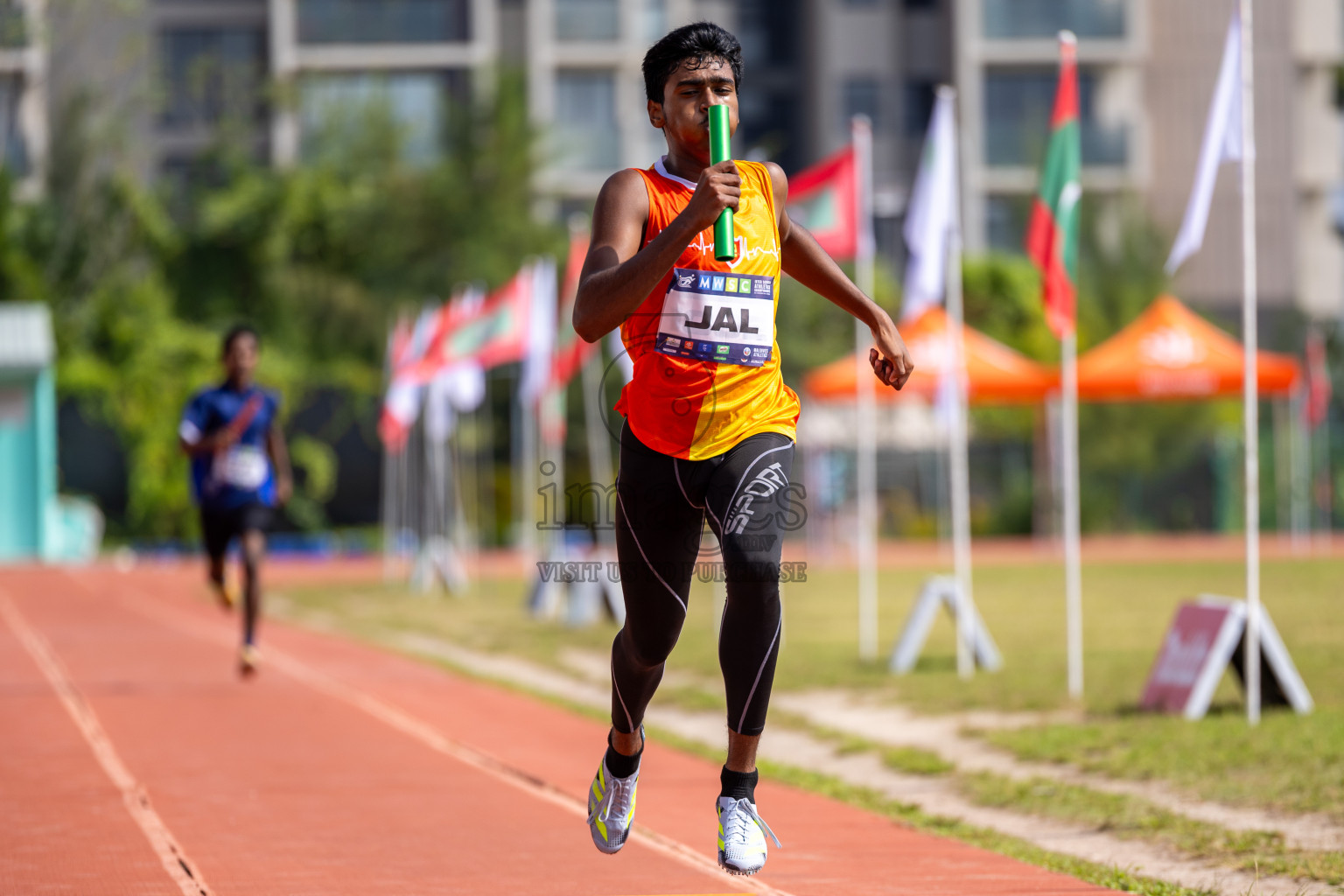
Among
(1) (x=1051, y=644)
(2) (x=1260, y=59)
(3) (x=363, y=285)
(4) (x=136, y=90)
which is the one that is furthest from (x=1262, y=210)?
(1) (x=1051, y=644)

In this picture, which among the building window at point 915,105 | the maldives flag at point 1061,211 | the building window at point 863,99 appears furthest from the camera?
the building window at point 915,105

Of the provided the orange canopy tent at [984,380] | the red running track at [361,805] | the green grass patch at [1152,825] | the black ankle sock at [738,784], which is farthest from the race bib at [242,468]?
the orange canopy tent at [984,380]

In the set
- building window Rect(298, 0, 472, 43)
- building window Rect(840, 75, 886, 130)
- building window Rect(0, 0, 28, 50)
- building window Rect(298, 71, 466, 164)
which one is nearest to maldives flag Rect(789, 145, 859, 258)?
building window Rect(0, 0, 28, 50)

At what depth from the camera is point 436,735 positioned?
9.05 meters

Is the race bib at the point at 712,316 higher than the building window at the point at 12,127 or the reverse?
the reverse

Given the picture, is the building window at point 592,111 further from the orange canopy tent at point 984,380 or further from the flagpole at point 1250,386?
the flagpole at point 1250,386

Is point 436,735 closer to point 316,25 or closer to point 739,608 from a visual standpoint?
point 739,608

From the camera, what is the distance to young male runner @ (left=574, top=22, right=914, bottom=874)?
457 cm

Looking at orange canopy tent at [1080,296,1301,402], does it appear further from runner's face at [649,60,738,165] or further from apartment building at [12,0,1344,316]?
runner's face at [649,60,738,165]

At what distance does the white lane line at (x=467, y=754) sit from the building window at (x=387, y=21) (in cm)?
3288

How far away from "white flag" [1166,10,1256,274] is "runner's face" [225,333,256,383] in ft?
18.2

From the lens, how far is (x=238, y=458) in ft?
36.6

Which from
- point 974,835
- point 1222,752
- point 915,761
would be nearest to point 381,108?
point 915,761

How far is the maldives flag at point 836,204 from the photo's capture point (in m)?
13.7
